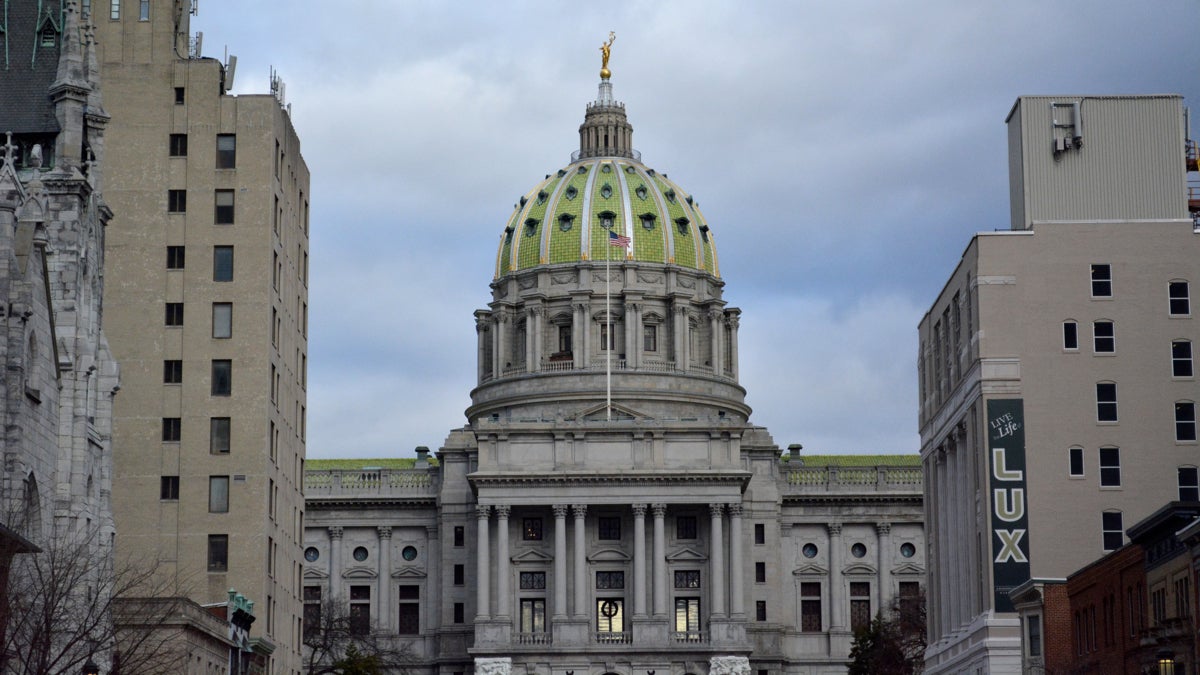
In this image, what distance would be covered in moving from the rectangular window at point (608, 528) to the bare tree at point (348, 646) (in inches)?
592

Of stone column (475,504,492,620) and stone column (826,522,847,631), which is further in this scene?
stone column (826,522,847,631)

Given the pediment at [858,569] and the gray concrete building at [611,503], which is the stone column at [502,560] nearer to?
the gray concrete building at [611,503]

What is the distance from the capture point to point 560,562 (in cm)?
14712

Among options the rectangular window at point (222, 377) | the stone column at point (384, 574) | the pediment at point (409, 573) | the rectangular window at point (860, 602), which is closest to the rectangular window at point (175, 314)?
Answer: the rectangular window at point (222, 377)

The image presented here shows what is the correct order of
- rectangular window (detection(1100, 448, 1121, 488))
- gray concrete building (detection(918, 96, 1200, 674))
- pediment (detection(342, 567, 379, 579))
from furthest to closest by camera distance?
1. pediment (detection(342, 567, 379, 579))
2. rectangular window (detection(1100, 448, 1121, 488))
3. gray concrete building (detection(918, 96, 1200, 674))

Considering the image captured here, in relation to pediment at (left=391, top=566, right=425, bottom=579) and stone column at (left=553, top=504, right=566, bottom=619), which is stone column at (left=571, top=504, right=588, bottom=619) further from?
pediment at (left=391, top=566, right=425, bottom=579)

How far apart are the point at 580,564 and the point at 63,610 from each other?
94363 mm

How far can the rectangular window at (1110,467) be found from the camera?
86.5 metres

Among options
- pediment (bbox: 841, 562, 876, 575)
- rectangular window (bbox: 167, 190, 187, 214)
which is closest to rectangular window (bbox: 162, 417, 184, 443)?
rectangular window (bbox: 167, 190, 187, 214)

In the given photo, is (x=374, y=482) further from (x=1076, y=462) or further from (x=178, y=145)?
(x=1076, y=462)

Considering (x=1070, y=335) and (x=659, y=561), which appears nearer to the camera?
(x=1070, y=335)

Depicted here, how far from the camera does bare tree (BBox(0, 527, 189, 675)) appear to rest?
169 feet

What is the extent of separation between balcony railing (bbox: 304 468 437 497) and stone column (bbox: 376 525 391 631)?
2828mm

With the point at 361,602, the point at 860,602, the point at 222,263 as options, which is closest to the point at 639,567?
the point at 860,602
